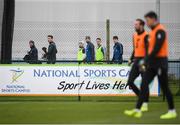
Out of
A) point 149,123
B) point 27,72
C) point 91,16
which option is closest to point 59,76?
point 27,72

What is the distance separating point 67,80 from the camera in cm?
2000

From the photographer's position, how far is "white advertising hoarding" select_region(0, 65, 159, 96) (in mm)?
19922

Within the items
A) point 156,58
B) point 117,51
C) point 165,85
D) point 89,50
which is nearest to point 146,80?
point 165,85

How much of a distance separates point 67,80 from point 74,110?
151 inches

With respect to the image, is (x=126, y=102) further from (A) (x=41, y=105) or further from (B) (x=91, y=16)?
(B) (x=91, y=16)

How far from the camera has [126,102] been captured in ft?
63.4

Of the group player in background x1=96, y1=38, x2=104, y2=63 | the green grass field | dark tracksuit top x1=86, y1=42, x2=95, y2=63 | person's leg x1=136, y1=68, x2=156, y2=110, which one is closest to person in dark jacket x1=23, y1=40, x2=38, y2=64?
dark tracksuit top x1=86, y1=42, x2=95, y2=63

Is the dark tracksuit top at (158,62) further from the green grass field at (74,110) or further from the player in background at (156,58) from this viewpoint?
the green grass field at (74,110)

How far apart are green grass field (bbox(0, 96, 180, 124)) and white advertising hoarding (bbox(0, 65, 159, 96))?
0.26 meters

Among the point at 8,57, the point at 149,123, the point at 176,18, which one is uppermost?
the point at 176,18

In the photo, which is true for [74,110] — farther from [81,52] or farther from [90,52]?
[81,52]

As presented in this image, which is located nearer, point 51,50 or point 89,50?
point 51,50

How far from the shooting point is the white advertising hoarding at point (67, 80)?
1992cm

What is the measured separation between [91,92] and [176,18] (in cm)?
504
